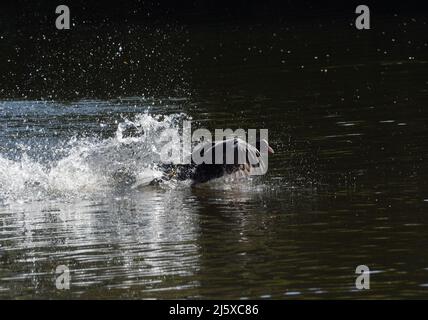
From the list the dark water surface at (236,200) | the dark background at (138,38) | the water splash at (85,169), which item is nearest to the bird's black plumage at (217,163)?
the dark water surface at (236,200)

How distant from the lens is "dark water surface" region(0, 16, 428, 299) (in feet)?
34.7

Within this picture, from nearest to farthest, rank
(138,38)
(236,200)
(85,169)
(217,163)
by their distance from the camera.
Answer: (236,200), (217,163), (85,169), (138,38)

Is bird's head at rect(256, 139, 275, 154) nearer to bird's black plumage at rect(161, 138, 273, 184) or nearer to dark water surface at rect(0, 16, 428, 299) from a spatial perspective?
bird's black plumage at rect(161, 138, 273, 184)

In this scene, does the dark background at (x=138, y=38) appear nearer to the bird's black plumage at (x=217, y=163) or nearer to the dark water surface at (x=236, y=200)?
the dark water surface at (x=236, y=200)

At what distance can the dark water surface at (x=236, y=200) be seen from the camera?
34.7 ft

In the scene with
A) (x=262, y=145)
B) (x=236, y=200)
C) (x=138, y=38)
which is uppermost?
(x=138, y=38)

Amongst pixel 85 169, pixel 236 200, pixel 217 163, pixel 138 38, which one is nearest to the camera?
pixel 236 200

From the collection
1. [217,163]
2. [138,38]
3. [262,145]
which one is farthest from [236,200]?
[138,38]

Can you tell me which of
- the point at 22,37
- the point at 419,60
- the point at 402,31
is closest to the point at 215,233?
the point at 419,60

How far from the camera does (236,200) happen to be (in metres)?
14.1

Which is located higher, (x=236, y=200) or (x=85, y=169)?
(x=85, y=169)

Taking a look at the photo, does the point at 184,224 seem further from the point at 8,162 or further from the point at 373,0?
the point at 373,0

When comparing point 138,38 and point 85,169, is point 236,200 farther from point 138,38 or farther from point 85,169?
point 138,38
